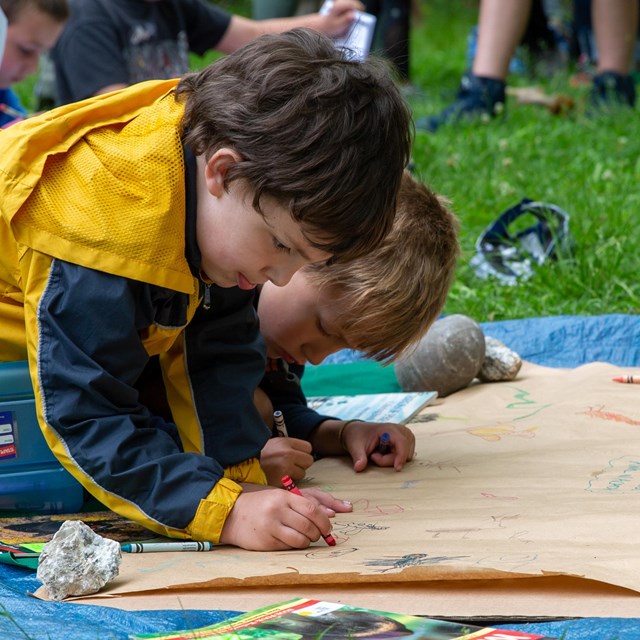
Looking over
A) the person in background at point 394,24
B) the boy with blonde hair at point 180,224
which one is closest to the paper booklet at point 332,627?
the boy with blonde hair at point 180,224

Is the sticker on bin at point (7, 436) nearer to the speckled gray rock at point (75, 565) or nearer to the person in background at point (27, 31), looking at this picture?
the speckled gray rock at point (75, 565)

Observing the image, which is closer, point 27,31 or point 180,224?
point 180,224

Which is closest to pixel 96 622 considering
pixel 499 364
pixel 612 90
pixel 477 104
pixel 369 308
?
pixel 369 308

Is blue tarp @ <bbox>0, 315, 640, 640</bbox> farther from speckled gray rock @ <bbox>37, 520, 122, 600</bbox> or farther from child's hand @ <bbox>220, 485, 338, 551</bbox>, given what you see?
child's hand @ <bbox>220, 485, 338, 551</bbox>

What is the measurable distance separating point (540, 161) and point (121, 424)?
122 inches

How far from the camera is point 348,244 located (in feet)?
4.88

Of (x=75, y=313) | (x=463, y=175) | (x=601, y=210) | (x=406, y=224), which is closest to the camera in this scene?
(x=75, y=313)

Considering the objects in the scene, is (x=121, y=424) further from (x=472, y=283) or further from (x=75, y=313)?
(x=472, y=283)

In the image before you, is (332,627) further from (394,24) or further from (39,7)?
(394,24)

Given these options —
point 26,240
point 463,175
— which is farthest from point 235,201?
point 463,175

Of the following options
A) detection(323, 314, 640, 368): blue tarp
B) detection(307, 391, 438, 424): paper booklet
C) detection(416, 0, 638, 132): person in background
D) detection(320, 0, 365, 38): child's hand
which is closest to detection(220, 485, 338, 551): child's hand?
detection(307, 391, 438, 424): paper booklet

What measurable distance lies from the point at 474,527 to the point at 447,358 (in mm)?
895

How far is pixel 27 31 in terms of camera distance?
145 inches

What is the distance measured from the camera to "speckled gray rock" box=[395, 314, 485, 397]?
242cm
